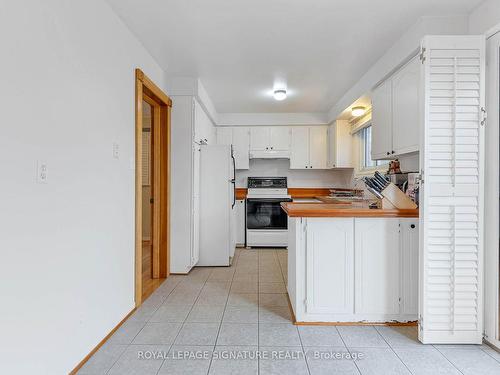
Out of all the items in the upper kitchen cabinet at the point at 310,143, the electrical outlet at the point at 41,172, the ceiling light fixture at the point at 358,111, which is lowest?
the electrical outlet at the point at 41,172

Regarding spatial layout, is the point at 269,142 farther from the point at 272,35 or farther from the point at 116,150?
the point at 116,150

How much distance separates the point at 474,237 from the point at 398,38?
1.73 meters

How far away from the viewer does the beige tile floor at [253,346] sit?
1804 millimetres

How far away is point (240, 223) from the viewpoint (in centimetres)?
525

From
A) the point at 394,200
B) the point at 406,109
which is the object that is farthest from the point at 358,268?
the point at 406,109

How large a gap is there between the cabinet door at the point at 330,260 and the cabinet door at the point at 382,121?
1.10 metres

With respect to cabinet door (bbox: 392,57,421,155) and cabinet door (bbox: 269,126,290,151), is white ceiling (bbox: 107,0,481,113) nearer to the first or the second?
cabinet door (bbox: 392,57,421,155)

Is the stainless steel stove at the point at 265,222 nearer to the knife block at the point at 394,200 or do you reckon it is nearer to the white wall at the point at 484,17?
the knife block at the point at 394,200

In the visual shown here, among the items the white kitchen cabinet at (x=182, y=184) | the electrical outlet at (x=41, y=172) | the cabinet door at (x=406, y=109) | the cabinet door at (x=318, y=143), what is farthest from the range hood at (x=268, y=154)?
the electrical outlet at (x=41, y=172)

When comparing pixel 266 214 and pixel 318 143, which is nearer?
pixel 266 214

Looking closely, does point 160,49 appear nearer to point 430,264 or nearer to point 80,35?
point 80,35

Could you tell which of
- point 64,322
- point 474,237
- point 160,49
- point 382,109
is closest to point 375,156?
point 382,109

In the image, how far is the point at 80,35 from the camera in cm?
183

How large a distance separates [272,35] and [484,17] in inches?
59.4
